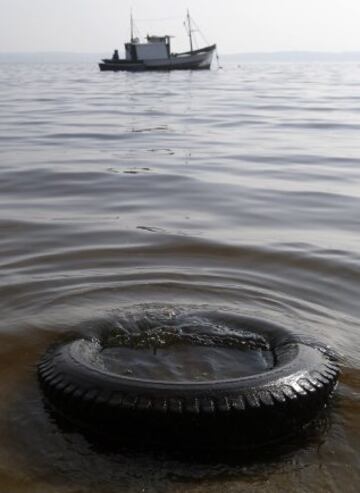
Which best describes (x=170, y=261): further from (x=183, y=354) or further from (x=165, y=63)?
(x=165, y=63)

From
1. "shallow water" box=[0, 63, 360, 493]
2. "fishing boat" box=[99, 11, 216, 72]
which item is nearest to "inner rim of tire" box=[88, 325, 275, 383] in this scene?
"shallow water" box=[0, 63, 360, 493]

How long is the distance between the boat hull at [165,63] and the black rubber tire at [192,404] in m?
63.2

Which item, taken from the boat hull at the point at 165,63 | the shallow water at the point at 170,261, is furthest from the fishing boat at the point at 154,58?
the shallow water at the point at 170,261

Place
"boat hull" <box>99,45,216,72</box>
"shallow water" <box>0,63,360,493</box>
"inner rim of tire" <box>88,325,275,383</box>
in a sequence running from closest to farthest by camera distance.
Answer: "shallow water" <box>0,63,360,493</box> < "inner rim of tire" <box>88,325,275,383</box> < "boat hull" <box>99,45,216,72</box>

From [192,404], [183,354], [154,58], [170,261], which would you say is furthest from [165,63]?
[192,404]

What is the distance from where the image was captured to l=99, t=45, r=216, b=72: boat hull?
6381cm

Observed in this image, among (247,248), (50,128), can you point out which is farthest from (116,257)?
(50,128)

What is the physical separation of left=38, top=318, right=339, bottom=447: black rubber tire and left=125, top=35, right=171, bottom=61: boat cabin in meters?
64.7

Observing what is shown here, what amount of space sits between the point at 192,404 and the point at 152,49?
6549 centimetres

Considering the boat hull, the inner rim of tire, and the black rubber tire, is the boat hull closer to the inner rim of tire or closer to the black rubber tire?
the inner rim of tire

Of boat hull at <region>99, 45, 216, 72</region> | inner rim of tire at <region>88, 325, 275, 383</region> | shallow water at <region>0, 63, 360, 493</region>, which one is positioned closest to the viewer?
shallow water at <region>0, 63, 360, 493</region>

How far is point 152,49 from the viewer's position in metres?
64.8

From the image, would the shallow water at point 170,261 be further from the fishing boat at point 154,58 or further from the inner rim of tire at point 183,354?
the fishing boat at point 154,58

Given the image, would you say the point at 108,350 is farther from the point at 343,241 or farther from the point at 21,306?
the point at 343,241
